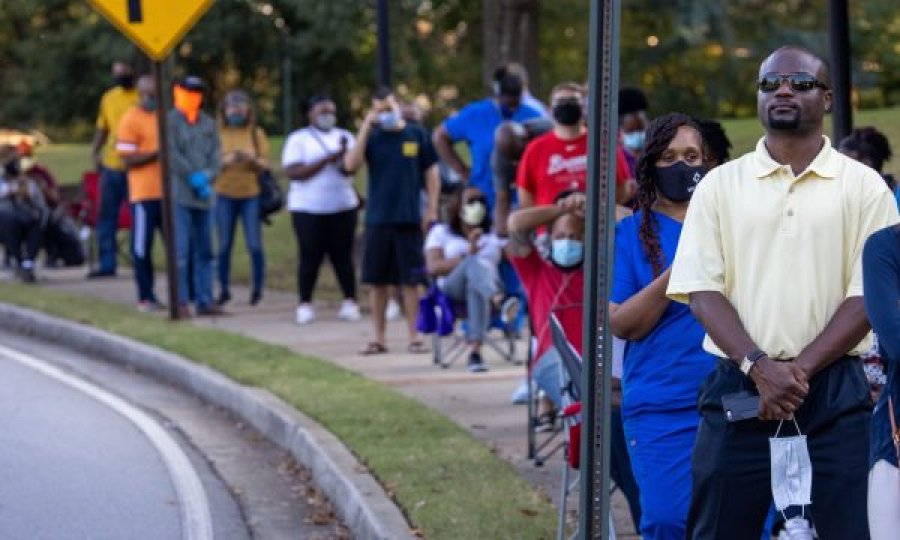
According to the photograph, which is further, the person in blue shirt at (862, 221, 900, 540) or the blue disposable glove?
the blue disposable glove

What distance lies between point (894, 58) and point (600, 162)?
3515cm

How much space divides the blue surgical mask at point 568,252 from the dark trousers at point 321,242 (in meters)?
7.47

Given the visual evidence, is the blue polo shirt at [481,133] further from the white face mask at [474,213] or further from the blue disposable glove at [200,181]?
the blue disposable glove at [200,181]

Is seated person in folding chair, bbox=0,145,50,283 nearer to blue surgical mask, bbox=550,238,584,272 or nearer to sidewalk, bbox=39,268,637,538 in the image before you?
sidewalk, bbox=39,268,637,538

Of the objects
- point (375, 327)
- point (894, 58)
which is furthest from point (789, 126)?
point (894, 58)

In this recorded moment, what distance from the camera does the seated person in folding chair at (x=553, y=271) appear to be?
917cm

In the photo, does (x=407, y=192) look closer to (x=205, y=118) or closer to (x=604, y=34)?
(x=205, y=118)

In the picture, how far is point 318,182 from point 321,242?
1.85 ft

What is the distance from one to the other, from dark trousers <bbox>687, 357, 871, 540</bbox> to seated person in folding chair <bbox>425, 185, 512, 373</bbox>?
8162 mm

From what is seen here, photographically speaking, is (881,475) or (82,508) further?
(82,508)

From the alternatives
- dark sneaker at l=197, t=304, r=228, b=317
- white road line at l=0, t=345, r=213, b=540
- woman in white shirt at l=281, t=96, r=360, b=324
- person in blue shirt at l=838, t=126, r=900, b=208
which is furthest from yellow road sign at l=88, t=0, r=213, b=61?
person in blue shirt at l=838, t=126, r=900, b=208

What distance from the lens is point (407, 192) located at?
613 inches

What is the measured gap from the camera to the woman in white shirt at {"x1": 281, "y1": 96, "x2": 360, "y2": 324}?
16.9 meters

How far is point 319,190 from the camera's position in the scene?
17031mm
